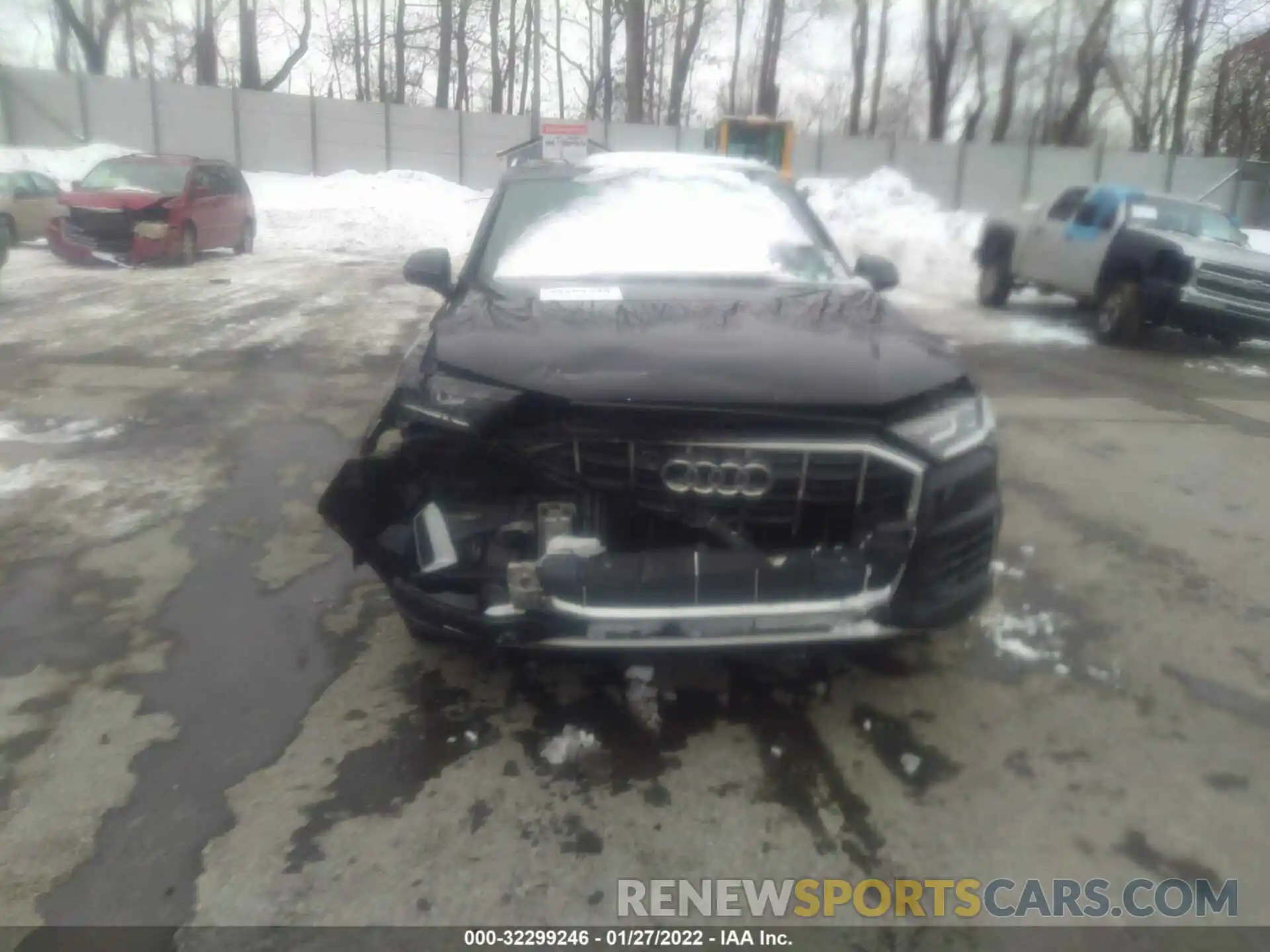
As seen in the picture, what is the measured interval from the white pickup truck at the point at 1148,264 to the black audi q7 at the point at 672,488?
28.1ft

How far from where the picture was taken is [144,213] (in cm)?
1362

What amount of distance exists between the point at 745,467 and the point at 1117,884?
136cm

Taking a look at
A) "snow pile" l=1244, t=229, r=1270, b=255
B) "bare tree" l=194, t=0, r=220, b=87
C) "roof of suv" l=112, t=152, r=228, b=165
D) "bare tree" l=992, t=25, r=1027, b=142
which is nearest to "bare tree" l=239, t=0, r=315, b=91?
"bare tree" l=194, t=0, r=220, b=87

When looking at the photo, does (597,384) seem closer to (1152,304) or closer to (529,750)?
(529,750)

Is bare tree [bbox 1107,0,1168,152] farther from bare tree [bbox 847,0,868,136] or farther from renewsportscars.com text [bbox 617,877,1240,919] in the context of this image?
renewsportscars.com text [bbox 617,877,1240,919]

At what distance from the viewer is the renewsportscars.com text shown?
2.41 metres

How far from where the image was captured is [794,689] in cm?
335

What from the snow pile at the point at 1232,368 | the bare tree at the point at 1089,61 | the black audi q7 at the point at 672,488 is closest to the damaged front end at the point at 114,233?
the black audi q7 at the point at 672,488

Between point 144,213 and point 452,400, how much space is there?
12741 mm

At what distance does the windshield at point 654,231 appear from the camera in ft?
13.2

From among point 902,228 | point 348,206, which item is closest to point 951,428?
point 902,228

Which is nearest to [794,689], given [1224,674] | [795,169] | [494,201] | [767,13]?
[1224,674]

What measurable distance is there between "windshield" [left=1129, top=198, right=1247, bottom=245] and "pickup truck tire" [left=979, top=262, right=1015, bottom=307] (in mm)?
2384

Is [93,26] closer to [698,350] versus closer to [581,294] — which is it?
[581,294]
